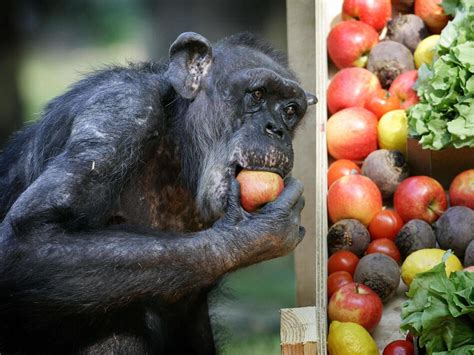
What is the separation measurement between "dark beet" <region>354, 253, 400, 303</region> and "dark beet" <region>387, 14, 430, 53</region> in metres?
1.76

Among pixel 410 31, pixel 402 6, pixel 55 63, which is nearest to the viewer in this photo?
pixel 410 31

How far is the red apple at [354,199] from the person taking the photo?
5.66 metres

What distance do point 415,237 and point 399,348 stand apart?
0.95 m

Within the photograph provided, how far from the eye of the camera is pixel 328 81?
6.45 metres

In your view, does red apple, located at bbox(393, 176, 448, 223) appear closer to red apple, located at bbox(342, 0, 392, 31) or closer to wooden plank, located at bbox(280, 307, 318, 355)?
red apple, located at bbox(342, 0, 392, 31)

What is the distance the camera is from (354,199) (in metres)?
5.64

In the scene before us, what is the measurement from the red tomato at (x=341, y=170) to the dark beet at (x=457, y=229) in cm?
76

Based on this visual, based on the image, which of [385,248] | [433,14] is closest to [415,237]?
[385,248]

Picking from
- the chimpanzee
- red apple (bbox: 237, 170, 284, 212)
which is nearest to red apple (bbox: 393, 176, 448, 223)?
the chimpanzee

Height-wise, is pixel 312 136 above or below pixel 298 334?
above

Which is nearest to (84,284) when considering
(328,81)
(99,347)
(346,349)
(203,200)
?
(99,347)

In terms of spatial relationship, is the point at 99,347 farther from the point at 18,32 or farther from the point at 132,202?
the point at 18,32

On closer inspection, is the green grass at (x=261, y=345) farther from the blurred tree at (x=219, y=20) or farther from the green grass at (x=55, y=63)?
the green grass at (x=55, y=63)

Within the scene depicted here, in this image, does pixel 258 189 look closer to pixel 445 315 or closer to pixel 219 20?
pixel 445 315
